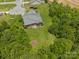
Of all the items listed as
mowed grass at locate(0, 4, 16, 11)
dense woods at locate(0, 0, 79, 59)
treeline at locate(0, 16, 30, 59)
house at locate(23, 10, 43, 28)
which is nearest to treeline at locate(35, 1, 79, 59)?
dense woods at locate(0, 0, 79, 59)

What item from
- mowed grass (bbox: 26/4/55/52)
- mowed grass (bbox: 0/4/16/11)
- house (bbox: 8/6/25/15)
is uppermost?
house (bbox: 8/6/25/15)

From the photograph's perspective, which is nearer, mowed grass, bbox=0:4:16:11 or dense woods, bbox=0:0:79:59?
dense woods, bbox=0:0:79:59

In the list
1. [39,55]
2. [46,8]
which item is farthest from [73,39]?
[46,8]

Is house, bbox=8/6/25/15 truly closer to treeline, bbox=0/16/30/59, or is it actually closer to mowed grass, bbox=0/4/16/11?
mowed grass, bbox=0/4/16/11

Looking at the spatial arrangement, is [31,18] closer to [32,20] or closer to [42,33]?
[32,20]

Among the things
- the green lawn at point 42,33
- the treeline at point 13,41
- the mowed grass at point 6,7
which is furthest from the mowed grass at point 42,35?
the mowed grass at point 6,7

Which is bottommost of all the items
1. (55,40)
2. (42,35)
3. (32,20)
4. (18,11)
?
(42,35)

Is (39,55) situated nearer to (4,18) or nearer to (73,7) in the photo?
(4,18)

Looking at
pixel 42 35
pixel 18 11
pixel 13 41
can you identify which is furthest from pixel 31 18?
pixel 13 41
